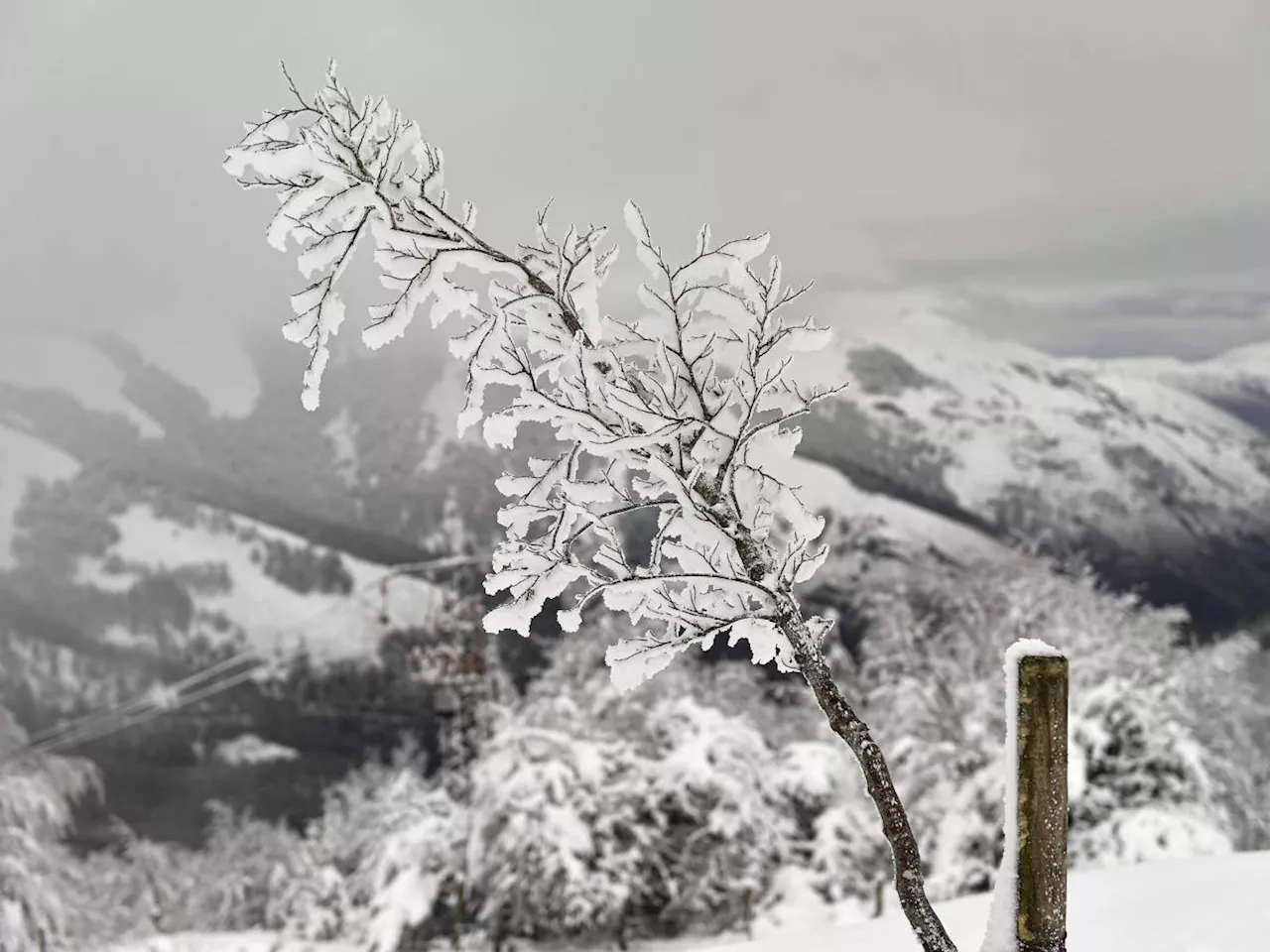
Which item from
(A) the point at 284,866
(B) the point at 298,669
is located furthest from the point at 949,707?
(B) the point at 298,669

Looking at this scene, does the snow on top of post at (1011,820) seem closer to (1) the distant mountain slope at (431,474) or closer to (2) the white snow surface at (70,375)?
(1) the distant mountain slope at (431,474)

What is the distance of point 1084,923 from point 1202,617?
69393 millimetres

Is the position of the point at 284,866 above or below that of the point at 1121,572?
below

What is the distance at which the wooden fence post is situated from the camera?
1.76m

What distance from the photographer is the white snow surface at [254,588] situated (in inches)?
2822

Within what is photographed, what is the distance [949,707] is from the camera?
59.8 feet

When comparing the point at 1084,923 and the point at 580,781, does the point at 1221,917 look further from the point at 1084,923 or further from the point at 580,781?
the point at 580,781

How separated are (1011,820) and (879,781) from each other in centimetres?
26

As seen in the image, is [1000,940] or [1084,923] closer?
[1000,940]

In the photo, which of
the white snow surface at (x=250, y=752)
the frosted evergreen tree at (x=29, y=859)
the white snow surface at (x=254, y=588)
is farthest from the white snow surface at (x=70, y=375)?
the frosted evergreen tree at (x=29, y=859)

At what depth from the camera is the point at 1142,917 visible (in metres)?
2.89

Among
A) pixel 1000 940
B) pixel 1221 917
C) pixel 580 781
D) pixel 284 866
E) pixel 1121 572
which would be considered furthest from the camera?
pixel 1121 572

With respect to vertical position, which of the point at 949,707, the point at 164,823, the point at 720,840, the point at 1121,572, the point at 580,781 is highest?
the point at 1121,572

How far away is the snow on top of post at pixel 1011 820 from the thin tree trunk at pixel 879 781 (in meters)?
0.11
